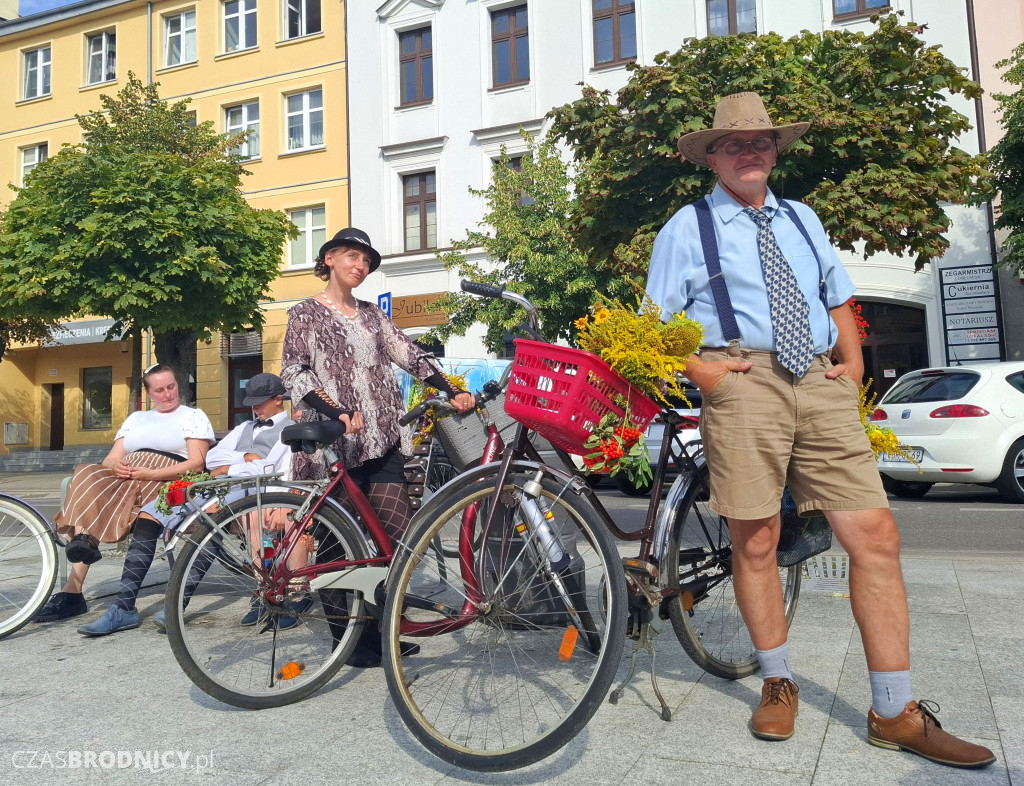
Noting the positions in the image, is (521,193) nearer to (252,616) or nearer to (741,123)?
(741,123)

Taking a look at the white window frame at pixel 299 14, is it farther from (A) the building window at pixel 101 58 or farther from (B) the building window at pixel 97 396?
(B) the building window at pixel 97 396

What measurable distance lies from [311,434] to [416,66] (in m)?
→ 23.3

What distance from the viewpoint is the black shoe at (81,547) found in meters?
4.58

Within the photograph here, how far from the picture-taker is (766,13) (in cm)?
2027

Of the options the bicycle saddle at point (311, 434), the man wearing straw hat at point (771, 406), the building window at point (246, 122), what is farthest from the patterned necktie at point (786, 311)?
the building window at point (246, 122)

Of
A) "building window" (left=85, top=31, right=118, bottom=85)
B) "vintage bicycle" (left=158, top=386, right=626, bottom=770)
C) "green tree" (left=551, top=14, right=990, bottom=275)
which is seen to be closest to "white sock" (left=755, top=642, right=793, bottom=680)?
"vintage bicycle" (left=158, top=386, right=626, bottom=770)

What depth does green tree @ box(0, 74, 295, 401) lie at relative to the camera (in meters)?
18.3

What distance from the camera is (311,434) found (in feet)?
11.0

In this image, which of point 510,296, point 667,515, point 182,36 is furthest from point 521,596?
point 182,36

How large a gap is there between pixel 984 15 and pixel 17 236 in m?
20.6

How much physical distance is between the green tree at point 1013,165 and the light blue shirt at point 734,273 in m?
14.3

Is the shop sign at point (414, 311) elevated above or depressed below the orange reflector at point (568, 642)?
above

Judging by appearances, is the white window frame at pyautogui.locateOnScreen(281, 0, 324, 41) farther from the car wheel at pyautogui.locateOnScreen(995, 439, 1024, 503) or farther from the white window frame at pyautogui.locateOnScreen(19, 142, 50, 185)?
the car wheel at pyautogui.locateOnScreen(995, 439, 1024, 503)

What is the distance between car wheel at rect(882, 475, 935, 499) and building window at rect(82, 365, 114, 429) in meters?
25.2
